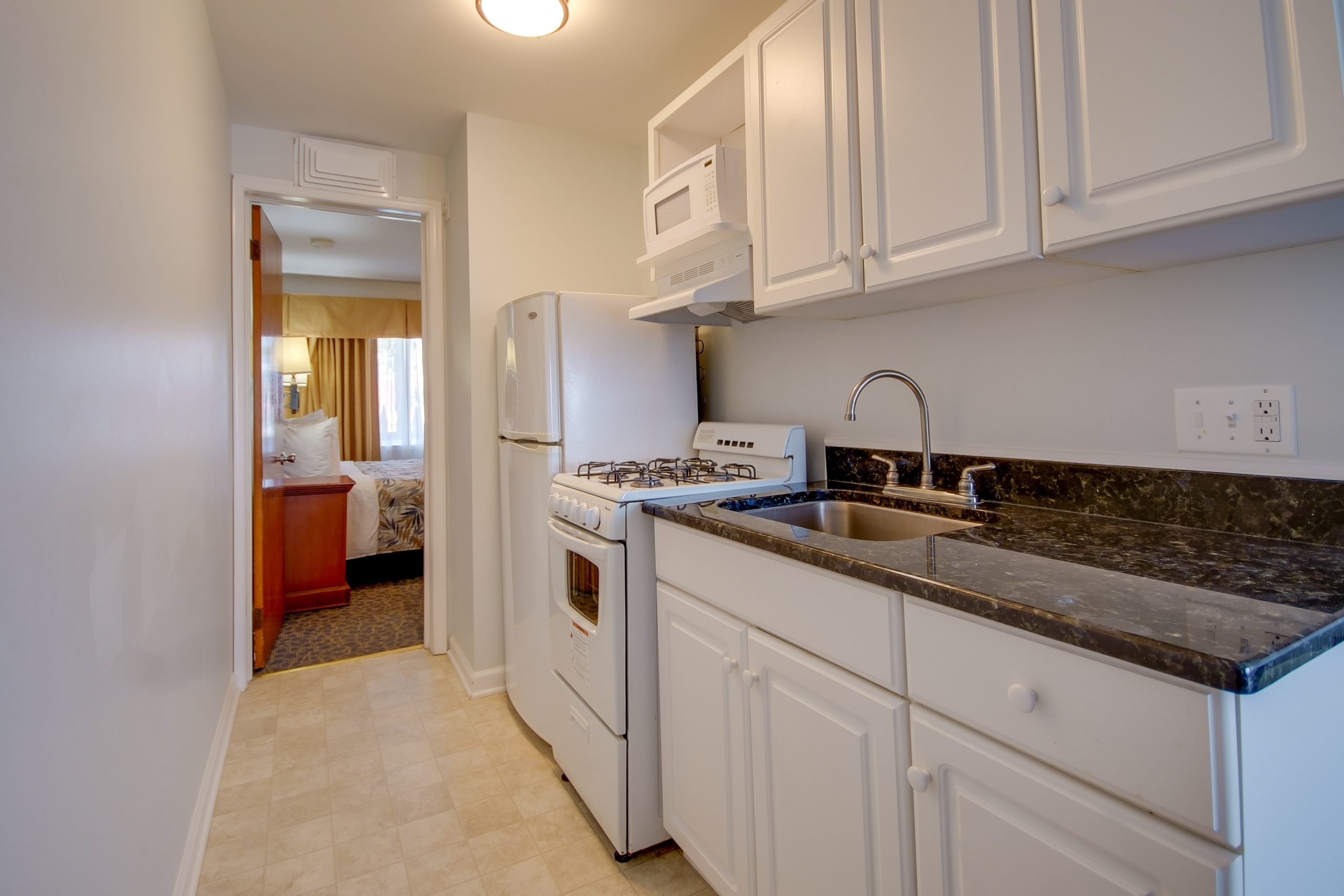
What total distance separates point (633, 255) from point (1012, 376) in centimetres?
199

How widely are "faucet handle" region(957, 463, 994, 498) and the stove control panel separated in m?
0.83

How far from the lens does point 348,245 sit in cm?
514

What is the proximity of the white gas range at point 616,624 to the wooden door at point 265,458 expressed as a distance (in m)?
1.70

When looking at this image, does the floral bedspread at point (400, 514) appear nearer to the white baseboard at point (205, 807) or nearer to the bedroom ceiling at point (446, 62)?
the white baseboard at point (205, 807)

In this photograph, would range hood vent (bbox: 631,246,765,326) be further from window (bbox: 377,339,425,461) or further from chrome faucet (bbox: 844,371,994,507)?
window (bbox: 377,339,425,461)

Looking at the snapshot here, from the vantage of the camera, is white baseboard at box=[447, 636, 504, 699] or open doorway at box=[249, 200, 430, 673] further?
open doorway at box=[249, 200, 430, 673]

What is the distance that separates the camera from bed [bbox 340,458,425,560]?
167 inches

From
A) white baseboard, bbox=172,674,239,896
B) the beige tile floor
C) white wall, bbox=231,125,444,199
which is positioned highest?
white wall, bbox=231,125,444,199

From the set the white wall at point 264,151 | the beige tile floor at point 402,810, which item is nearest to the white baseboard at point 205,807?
the beige tile floor at point 402,810

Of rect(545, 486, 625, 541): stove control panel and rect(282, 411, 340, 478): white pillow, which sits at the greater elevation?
rect(282, 411, 340, 478): white pillow

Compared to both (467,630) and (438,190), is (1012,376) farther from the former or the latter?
(438,190)

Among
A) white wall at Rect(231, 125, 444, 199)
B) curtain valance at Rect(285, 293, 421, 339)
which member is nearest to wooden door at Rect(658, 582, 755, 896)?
white wall at Rect(231, 125, 444, 199)

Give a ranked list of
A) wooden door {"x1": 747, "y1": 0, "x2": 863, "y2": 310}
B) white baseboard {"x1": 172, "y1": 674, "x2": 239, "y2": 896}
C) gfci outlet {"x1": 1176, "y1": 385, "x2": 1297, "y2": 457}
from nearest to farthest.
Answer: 1. gfci outlet {"x1": 1176, "y1": 385, "x2": 1297, "y2": 457}
2. wooden door {"x1": 747, "y1": 0, "x2": 863, "y2": 310}
3. white baseboard {"x1": 172, "y1": 674, "x2": 239, "y2": 896}

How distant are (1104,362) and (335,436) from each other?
4.50 meters
